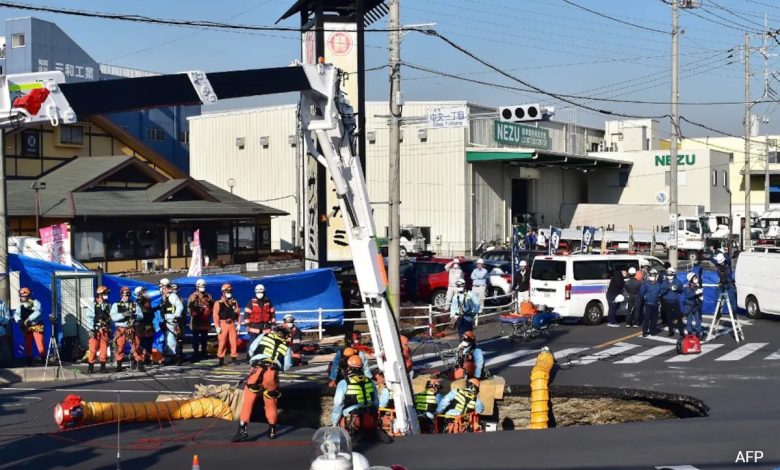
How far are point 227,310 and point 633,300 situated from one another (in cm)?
1117

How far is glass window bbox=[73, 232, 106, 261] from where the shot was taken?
3528 cm

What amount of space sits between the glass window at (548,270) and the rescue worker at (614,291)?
51.1 inches

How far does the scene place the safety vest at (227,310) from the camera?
19.2 m

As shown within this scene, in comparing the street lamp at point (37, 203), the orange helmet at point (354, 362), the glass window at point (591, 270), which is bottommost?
the orange helmet at point (354, 362)

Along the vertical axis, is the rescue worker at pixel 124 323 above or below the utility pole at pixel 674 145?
below

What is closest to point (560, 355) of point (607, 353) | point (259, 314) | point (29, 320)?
point (607, 353)

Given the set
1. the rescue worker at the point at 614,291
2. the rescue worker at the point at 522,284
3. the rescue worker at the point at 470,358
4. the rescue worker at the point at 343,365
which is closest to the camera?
the rescue worker at the point at 343,365

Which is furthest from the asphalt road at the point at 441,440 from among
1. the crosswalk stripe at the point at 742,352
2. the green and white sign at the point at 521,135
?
the green and white sign at the point at 521,135

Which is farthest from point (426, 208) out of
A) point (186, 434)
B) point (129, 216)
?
point (186, 434)

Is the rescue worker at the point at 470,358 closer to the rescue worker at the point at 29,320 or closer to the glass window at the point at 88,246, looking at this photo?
the rescue worker at the point at 29,320

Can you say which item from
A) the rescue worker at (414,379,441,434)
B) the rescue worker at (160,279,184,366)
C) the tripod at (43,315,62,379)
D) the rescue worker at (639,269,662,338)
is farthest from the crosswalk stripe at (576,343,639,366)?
the tripod at (43,315,62,379)

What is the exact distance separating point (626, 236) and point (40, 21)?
40057 mm

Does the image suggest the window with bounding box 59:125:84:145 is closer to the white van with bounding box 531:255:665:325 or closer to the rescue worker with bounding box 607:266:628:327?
the white van with bounding box 531:255:665:325

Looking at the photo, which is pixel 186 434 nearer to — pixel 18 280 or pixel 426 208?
pixel 18 280
